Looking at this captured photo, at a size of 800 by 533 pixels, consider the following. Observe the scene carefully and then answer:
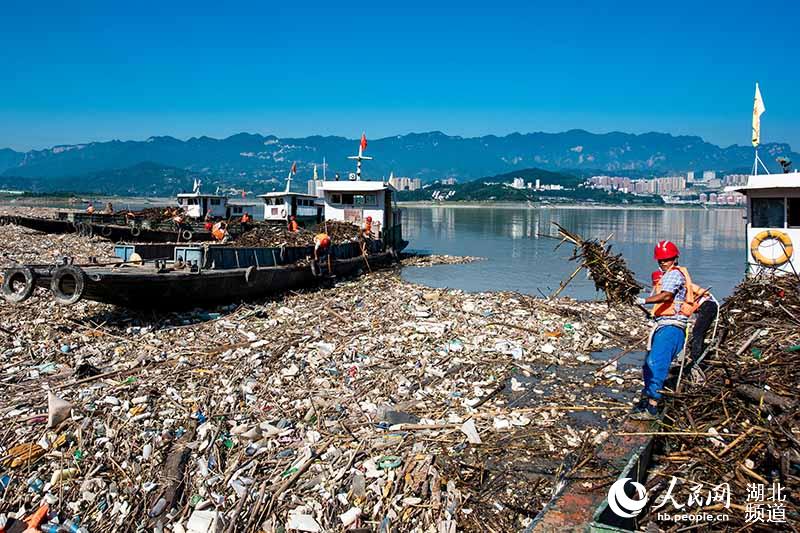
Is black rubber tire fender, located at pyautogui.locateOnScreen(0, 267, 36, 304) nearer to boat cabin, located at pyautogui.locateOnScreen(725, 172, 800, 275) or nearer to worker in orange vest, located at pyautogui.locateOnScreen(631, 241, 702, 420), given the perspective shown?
worker in orange vest, located at pyautogui.locateOnScreen(631, 241, 702, 420)

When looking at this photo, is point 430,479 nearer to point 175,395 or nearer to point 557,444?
point 557,444

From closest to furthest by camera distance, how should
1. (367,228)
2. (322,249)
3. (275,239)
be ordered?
(322,249) < (275,239) < (367,228)

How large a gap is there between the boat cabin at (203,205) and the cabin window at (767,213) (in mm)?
27509

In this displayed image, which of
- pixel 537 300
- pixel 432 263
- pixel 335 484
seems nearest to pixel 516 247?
pixel 432 263

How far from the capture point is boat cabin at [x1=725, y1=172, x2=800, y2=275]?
488 inches

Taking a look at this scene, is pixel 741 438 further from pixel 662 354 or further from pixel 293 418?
pixel 293 418

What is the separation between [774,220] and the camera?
501 inches

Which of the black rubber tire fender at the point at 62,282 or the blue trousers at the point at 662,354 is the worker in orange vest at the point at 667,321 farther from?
the black rubber tire fender at the point at 62,282

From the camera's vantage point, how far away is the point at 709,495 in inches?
160

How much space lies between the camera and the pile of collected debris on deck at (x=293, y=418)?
4.96 m

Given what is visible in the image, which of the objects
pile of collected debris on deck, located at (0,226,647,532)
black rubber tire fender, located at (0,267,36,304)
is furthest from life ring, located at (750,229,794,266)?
black rubber tire fender, located at (0,267,36,304)

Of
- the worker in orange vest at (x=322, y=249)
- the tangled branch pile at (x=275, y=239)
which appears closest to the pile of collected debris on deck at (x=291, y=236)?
the tangled branch pile at (x=275, y=239)

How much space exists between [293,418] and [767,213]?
1209 centimetres

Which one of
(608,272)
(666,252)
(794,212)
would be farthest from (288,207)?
(666,252)
